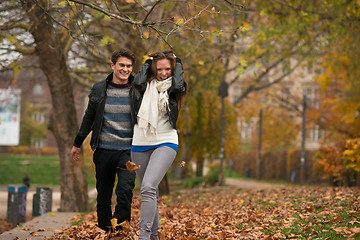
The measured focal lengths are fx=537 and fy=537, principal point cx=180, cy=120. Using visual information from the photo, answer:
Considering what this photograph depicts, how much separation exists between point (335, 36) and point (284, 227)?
9776 millimetres

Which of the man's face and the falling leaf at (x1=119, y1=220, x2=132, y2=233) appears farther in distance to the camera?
the man's face

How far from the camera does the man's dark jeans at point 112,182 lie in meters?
5.89

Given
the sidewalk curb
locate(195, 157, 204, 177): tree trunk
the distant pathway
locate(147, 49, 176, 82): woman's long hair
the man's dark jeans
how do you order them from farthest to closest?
1. locate(195, 157, 204, 177): tree trunk
2. the distant pathway
3. the sidewalk curb
4. the man's dark jeans
5. locate(147, 49, 176, 82): woman's long hair

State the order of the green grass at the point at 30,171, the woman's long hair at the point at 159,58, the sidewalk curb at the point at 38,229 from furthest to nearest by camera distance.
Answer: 1. the green grass at the point at 30,171
2. the sidewalk curb at the point at 38,229
3. the woman's long hair at the point at 159,58

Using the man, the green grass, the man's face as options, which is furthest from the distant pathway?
the green grass

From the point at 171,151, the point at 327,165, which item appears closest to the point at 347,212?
the point at 171,151

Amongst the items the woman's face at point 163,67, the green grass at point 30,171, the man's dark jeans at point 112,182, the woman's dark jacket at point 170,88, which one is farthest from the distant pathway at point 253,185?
the green grass at point 30,171

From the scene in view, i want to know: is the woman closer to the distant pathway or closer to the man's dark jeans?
the man's dark jeans

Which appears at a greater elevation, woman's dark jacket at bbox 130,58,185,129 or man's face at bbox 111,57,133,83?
man's face at bbox 111,57,133,83

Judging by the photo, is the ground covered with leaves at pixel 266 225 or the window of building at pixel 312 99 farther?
the window of building at pixel 312 99

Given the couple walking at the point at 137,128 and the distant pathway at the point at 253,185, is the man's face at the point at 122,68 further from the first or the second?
the distant pathway at the point at 253,185

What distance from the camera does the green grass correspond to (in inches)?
1688

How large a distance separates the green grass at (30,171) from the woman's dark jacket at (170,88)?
3697cm

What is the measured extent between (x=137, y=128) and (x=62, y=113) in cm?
739
